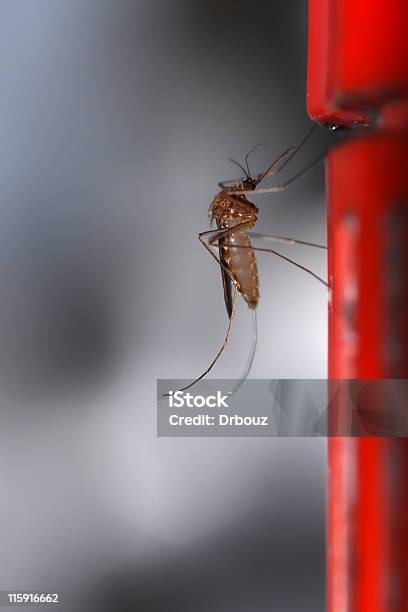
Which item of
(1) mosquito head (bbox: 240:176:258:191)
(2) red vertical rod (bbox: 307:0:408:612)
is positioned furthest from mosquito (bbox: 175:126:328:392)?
(2) red vertical rod (bbox: 307:0:408:612)

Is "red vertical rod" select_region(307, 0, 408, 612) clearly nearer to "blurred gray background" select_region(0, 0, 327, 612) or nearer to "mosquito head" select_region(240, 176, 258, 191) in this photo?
"mosquito head" select_region(240, 176, 258, 191)

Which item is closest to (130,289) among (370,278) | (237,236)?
(237,236)

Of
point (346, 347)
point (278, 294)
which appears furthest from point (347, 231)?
point (278, 294)

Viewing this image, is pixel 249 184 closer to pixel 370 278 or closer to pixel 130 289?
pixel 130 289

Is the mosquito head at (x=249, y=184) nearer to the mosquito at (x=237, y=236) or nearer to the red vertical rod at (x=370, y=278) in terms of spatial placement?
the mosquito at (x=237, y=236)

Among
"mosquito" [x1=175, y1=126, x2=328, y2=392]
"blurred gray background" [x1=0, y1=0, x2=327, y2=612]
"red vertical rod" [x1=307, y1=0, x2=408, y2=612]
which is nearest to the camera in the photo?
"red vertical rod" [x1=307, y1=0, x2=408, y2=612]

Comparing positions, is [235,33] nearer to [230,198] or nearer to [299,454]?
[230,198]
